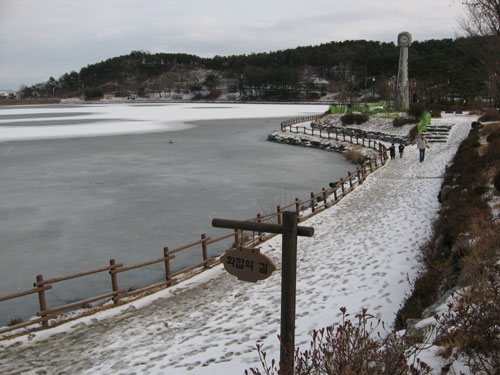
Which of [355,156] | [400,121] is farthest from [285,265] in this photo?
[400,121]

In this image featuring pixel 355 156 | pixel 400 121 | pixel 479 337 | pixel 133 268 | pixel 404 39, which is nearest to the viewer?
pixel 479 337

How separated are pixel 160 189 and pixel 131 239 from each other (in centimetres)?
777

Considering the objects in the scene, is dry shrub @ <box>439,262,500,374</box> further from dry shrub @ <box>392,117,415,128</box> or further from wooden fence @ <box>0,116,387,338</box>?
dry shrub @ <box>392,117,415,128</box>

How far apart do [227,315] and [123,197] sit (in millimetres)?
13500

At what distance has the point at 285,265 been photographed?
445cm

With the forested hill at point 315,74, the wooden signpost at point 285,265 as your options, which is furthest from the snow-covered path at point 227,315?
the forested hill at point 315,74

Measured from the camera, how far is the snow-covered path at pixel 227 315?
7129 mm

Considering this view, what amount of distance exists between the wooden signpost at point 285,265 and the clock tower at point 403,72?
153 ft

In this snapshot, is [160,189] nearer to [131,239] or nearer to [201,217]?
[201,217]

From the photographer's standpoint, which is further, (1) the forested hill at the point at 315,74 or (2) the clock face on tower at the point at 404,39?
(1) the forested hill at the point at 315,74

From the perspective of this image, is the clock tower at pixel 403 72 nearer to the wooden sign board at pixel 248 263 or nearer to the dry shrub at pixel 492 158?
the dry shrub at pixel 492 158

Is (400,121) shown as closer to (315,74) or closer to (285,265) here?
(285,265)

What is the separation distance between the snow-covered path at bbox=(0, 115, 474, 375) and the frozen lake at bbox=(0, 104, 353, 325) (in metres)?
2.47

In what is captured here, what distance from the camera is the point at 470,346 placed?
4.42 meters
